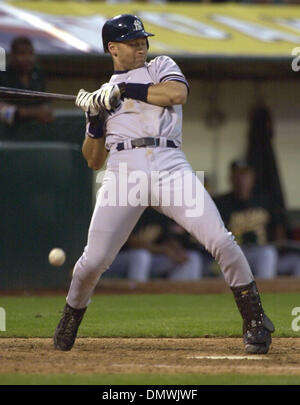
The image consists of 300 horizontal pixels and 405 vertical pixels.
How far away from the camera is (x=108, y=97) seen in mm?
5316

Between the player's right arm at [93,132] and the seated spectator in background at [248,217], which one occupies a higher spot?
the player's right arm at [93,132]

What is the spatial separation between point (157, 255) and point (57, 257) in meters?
1.70

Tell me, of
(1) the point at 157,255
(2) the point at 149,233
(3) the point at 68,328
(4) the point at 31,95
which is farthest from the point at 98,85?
(3) the point at 68,328

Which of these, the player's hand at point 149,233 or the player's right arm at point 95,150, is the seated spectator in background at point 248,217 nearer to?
the player's hand at point 149,233

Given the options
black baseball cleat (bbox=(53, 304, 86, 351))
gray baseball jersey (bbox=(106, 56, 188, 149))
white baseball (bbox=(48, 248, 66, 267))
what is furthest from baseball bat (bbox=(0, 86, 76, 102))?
white baseball (bbox=(48, 248, 66, 267))

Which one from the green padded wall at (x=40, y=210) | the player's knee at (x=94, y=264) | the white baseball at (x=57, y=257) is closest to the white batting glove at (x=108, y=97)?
the player's knee at (x=94, y=264)

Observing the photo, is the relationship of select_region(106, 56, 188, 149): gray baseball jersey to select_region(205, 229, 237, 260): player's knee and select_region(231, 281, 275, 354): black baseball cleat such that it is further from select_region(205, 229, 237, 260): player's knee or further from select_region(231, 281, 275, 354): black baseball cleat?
select_region(231, 281, 275, 354): black baseball cleat

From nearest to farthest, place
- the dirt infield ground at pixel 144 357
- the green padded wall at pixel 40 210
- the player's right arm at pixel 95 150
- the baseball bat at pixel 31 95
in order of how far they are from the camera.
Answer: the dirt infield ground at pixel 144 357 < the player's right arm at pixel 95 150 < the baseball bat at pixel 31 95 < the green padded wall at pixel 40 210

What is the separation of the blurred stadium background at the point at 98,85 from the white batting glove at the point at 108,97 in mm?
4612

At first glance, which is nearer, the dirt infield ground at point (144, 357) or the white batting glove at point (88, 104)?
the dirt infield ground at point (144, 357)

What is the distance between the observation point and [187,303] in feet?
29.5

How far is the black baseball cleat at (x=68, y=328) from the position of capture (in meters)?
5.66

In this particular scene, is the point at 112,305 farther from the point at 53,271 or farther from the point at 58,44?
the point at 58,44
